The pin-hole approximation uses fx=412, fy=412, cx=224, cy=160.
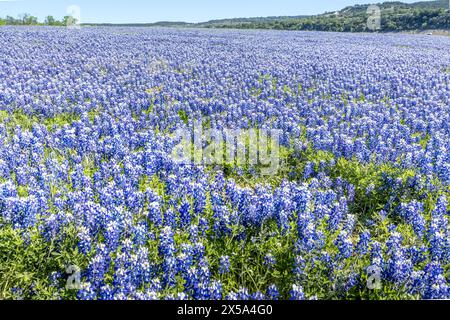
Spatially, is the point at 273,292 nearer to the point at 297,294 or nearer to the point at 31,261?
the point at 297,294

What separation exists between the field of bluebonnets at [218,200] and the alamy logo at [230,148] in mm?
A: 152

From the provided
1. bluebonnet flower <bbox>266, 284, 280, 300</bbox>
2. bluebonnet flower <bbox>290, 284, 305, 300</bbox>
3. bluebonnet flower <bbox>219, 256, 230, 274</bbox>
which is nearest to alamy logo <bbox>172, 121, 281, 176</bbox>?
bluebonnet flower <bbox>219, 256, 230, 274</bbox>

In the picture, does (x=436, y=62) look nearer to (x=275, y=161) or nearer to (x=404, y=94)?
(x=404, y=94)

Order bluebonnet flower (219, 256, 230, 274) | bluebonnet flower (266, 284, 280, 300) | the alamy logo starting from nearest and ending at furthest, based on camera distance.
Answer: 1. bluebonnet flower (266, 284, 280, 300)
2. bluebonnet flower (219, 256, 230, 274)
3. the alamy logo

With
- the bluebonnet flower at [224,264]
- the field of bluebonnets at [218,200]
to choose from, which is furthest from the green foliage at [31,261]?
the bluebonnet flower at [224,264]

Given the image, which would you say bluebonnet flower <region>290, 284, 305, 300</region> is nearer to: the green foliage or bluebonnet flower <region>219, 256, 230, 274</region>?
bluebonnet flower <region>219, 256, 230, 274</region>

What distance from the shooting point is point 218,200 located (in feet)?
13.8

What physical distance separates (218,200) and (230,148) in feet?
7.73

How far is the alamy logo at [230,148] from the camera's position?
6016 mm

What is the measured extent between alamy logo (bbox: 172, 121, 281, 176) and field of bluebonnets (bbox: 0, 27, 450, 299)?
0.15 m

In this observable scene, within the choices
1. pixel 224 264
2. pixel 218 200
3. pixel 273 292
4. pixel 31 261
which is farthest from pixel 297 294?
pixel 31 261

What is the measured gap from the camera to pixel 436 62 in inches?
662

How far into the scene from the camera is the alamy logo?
19.7 feet

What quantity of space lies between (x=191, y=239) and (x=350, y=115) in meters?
5.86
